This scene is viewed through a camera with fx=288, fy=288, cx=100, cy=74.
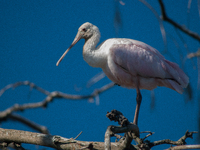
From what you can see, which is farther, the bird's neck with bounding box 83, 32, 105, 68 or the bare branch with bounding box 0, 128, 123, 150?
the bird's neck with bounding box 83, 32, 105, 68

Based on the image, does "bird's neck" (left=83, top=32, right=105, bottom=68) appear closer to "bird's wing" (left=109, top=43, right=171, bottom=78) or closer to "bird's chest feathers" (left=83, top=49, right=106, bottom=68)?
"bird's chest feathers" (left=83, top=49, right=106, bottom=68)

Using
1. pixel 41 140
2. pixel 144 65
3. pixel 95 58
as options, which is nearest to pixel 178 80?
pixel 144 65

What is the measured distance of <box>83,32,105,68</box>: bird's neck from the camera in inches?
212

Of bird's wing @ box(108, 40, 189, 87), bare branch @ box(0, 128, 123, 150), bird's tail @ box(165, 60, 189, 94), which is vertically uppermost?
bird's wing @ box(108, 40, 189, 87)

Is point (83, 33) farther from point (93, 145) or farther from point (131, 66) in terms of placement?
point (93, 145)

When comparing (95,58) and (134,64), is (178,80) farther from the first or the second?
(95,58)

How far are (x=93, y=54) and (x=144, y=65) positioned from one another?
1.00 metres

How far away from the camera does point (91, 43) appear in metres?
5.61

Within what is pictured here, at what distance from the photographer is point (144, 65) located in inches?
217

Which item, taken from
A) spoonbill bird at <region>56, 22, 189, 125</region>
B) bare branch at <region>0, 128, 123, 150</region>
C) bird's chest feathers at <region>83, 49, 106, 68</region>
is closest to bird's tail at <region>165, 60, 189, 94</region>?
spoonbill bird at <region>56, 22, 189, 125</region>

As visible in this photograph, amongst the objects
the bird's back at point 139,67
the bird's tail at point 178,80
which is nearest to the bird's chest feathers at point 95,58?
the bird's back at point 139,67

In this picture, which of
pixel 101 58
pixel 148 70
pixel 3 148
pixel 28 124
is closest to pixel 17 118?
pixel 28 124

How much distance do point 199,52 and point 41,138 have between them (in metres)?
2.28

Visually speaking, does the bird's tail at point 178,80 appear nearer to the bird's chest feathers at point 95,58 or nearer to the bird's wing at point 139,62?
the bird's wing at point 139,62
